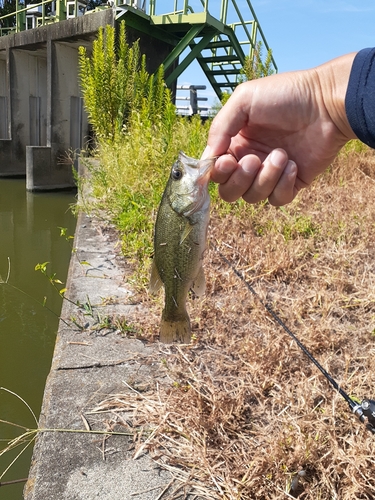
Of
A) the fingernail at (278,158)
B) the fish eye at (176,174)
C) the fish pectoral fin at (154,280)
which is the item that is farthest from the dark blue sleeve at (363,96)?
the fish pectoral fin at (154,280)

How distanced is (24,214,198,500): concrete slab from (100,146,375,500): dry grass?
11 cm

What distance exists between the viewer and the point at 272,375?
2.19 metres

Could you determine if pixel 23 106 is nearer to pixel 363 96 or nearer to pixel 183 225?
pixel 183 225

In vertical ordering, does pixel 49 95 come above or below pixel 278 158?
above

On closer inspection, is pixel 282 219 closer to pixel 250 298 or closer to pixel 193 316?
pixel 250 298

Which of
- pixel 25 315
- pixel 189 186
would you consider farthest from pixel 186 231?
pixel 25 315

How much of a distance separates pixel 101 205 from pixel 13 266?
6.61 ft

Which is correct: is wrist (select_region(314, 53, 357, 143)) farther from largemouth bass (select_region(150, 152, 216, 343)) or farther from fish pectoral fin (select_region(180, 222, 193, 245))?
fish pectoral fin (select_region(180, 222, 193, 245))

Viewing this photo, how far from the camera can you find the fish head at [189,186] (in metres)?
1.73

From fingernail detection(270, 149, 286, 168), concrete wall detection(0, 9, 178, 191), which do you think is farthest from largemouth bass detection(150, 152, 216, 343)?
concrete wall detection(0, 9, 178, 191)

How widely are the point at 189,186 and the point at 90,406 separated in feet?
3.92

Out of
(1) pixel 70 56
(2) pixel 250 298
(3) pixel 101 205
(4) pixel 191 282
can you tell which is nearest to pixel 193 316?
(2) pixel 250 298

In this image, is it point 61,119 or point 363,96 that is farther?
point 61,119

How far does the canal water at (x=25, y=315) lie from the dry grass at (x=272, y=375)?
1134 millimetres
